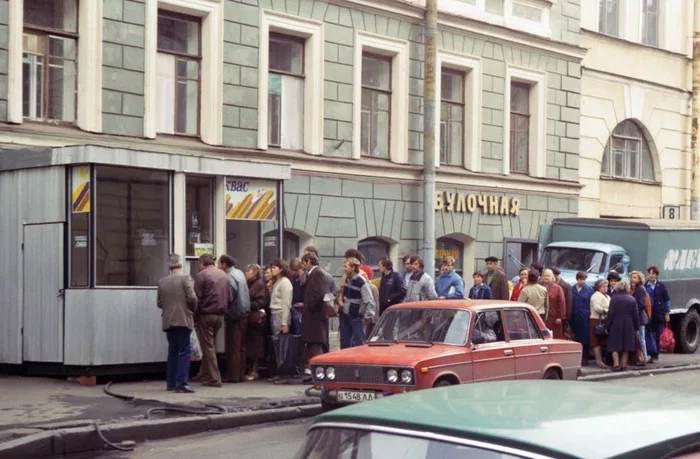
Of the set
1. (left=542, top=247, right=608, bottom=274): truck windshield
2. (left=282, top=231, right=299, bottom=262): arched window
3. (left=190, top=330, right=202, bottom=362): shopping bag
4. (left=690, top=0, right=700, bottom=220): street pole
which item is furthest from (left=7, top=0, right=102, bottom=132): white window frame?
(left=690, top=0, right=700, bottom=220): street pole

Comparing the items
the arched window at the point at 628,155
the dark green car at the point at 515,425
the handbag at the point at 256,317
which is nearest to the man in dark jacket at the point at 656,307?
the arched window at the point at 628,155

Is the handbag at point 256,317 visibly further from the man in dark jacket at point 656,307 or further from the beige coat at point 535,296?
the man in dark jacket at point 656,307

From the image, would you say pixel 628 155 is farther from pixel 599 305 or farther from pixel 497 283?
pixel 497 283

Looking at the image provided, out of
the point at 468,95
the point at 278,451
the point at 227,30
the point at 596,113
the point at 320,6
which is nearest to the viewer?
the point at 278,451

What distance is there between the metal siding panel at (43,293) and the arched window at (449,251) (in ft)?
35.3

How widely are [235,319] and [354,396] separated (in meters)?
4.43

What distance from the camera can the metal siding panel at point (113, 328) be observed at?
600 inches

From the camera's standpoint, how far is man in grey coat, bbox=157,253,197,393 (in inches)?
581

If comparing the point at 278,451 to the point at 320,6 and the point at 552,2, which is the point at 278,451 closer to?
the point at 320,6

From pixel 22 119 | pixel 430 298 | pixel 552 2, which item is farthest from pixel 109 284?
pixel 552 2

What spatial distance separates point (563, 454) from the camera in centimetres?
350

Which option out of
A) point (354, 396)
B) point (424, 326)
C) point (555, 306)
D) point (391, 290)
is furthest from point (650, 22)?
point (354, 396)

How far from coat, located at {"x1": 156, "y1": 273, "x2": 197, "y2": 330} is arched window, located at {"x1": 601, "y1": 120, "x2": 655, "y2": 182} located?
17527mm

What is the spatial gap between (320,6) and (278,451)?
12.4m
